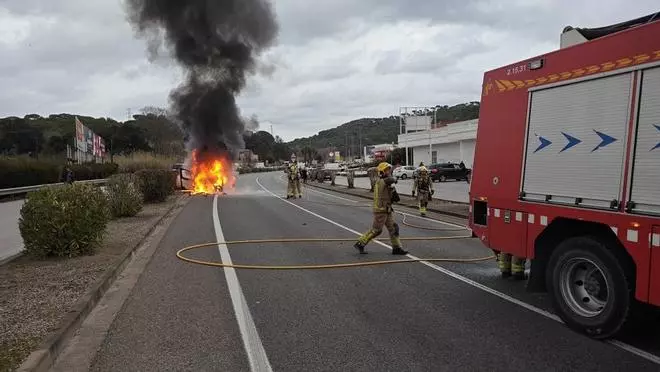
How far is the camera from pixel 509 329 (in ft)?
16.3

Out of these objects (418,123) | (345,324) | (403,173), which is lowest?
(403,173)

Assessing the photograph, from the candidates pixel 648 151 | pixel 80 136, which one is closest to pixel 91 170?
pixel 80 136

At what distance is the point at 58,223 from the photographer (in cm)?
849

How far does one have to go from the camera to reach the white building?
Result: 173ft

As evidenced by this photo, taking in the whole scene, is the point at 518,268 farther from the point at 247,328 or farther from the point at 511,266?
the point at 247,328

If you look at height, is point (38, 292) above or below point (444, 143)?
below

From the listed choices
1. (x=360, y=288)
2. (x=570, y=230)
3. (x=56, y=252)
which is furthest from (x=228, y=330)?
(x=56, y=252)

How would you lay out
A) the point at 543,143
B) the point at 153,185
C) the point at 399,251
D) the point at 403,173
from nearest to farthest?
the point at 543,143 < the point at 399,251 < the point at 153,185 < the point at 403,173

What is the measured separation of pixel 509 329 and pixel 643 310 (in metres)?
1.10

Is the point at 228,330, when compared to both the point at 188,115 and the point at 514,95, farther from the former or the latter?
the point at 188,115

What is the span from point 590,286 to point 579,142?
1318 millimetres

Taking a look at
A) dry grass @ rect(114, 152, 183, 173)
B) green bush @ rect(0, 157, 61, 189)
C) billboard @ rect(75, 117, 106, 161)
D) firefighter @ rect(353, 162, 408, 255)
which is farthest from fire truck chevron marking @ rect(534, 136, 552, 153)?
dry grass @ rect(114, 152, 183, 173)

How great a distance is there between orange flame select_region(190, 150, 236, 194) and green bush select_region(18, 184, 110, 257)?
23.5 m

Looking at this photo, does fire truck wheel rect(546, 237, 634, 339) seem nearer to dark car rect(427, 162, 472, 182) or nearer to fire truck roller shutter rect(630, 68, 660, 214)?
fire truck roller shutter rect(630, 68, 660, 214)
